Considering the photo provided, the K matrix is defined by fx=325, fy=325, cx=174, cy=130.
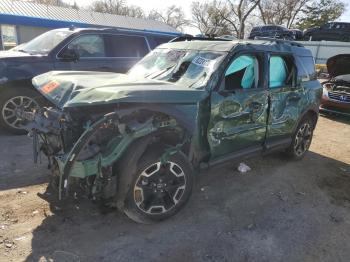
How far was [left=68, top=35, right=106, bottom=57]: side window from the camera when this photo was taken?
6.54 meters

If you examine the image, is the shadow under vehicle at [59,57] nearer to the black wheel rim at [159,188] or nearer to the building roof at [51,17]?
the black wheel rim at [159,188]

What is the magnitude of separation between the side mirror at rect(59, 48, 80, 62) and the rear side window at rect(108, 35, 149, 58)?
907 millimetres

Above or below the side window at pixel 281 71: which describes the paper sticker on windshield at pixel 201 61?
above

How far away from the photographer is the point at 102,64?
6.90 meters

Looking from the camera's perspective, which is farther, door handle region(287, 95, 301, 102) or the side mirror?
Answer: the side mirror

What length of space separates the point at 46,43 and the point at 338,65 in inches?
319

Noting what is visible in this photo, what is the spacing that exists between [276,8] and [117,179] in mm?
49306

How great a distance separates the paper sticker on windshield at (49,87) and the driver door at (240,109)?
5.87ft

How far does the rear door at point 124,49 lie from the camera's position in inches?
278

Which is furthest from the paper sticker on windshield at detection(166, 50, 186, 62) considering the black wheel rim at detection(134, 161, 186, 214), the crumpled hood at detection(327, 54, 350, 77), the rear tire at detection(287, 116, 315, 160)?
the crumpled hood at detection(327, 54, 350, 77)

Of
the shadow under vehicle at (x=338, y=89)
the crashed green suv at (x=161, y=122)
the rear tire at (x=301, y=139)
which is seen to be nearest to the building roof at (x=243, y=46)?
the crashed green suv at (x=161, y=122)

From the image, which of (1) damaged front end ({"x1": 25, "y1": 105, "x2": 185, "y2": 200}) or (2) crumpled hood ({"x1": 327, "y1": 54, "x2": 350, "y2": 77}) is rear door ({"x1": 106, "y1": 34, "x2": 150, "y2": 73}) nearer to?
(1) damaged front end ({"x1": 25, "y1": 105, "x2": 185, "y2": 200})

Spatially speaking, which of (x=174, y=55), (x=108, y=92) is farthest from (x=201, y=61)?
(x=108, y=92)

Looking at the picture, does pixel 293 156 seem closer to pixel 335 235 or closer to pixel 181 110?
pixel 335 235
